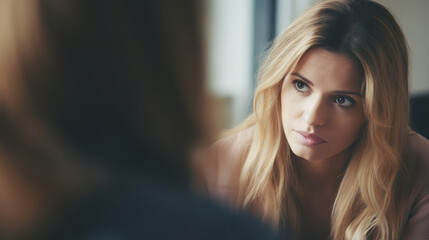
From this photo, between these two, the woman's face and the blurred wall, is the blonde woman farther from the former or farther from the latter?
the blurred wall

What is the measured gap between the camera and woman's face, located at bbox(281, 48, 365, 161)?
3.34 feet

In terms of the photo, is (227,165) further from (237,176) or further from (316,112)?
(316,112)

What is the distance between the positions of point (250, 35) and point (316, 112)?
4.07 ft

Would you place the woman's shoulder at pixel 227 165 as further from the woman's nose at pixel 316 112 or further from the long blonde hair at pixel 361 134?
the woman's nose at pixel 316 112

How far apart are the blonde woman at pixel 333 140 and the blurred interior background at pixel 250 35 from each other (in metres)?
0.90

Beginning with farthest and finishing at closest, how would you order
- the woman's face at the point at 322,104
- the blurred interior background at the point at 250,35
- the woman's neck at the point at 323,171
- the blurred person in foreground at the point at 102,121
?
the blurred interior background at the point at 250,35 → the woman's neck at the point at 323,171 → the woman's face at the point at 322,104 → the blurred person in foreground at the point at 102,121

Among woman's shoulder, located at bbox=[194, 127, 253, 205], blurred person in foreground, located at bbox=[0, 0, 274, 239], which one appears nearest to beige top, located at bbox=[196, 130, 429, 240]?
woman's shoulder, located at bbox=[194, 127, 253, 205]

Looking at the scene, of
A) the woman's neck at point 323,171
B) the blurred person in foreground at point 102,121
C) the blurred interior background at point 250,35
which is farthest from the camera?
the blurred interior background at point 250,35

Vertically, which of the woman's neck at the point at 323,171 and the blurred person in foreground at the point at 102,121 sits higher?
the blurred person in foreground at the point at 102,121

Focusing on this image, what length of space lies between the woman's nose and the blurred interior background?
109cm

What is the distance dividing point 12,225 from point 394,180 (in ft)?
2.99

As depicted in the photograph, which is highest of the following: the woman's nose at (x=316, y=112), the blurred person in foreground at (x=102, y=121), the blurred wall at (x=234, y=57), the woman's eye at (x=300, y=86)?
the blurred person in foreground at (x=102, y=121)

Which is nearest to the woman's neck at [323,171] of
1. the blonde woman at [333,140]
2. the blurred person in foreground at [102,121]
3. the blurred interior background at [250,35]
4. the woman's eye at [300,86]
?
the blonde woman at [333,140]

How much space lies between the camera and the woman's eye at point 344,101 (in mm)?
1043
